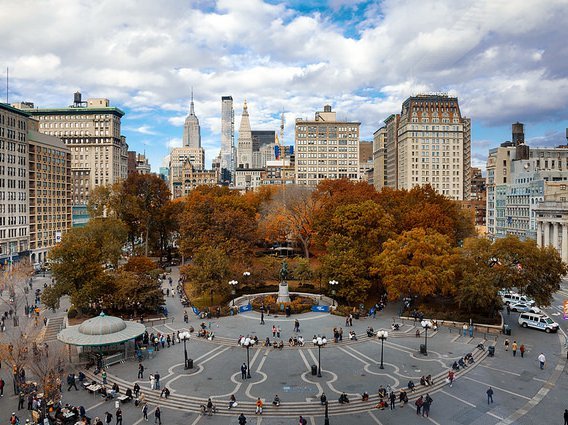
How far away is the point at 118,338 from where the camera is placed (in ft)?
123

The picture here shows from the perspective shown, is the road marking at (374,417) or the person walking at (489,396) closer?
the road marking at (374,417)

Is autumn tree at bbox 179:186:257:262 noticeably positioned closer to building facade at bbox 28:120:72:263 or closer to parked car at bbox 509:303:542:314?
building facade at bbox 28:120:72:263

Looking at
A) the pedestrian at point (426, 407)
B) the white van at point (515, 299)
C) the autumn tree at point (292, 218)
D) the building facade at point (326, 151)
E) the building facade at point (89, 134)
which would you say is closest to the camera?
the pedestrian at point (426, 407)

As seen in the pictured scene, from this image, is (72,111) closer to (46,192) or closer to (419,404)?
(46,192)

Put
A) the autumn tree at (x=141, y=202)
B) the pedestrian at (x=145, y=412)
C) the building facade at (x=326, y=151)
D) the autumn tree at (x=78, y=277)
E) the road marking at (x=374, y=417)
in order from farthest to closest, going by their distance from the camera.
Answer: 1. the building facade at (x=326, y=151)
2. the autumn tree at (x=141, y=202)
3. the autumn tree at (x=78, y=277)
4. the pedestrian at (x=145, y=412)
5. the road marking at (x=374, y=417)

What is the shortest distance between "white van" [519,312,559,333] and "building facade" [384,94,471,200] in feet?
325

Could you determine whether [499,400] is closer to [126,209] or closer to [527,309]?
[527,309]

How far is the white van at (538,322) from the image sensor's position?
153ft

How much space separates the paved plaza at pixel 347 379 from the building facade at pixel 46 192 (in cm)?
6232

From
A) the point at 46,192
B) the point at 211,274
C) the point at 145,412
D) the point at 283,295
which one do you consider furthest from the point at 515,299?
the point at 46,192

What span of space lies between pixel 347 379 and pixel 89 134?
146599mm

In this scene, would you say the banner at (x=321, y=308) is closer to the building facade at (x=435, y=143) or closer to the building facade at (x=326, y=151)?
the building facade at (x=435, y=143)

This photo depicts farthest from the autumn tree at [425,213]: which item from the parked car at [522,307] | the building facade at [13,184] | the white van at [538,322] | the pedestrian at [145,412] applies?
the building facade at [13,184]

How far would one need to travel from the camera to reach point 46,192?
98.9 meters
